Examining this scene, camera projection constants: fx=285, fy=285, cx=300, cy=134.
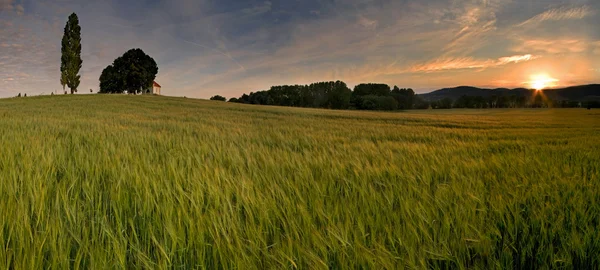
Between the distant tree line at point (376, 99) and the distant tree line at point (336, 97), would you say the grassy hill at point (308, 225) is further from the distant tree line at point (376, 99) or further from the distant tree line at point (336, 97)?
the distant tree line at point (336, 97)

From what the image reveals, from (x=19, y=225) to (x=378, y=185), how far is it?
209cm

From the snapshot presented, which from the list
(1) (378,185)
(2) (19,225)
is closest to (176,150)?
(2) (19,225)

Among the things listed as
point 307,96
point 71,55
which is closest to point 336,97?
point 307,96

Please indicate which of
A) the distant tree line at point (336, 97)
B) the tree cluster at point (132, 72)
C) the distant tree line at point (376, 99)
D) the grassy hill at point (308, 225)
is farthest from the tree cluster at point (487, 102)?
the grassy hill at point (308, 225)

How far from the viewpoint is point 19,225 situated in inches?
51.5

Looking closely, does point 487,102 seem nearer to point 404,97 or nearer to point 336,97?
point 404,97

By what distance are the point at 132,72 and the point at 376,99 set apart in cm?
5553

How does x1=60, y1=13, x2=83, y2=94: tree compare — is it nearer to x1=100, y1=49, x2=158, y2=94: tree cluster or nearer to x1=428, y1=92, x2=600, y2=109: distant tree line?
x1=100, y1=49, x2=158, y2=94: tree cluster

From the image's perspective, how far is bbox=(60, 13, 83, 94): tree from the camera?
5081 cm

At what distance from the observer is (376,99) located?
235 ft

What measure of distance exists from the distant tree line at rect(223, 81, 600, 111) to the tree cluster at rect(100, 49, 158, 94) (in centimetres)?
3708

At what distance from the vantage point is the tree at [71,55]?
50.8 meters

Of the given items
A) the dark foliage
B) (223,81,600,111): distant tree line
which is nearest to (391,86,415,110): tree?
(223,81,600,111): distant tree line

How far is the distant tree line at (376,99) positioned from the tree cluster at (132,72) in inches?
1460
